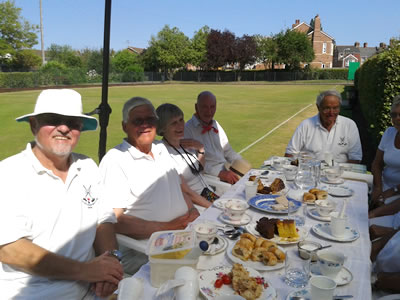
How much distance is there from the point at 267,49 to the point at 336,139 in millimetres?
65424

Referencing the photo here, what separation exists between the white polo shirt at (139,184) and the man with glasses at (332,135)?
251cm

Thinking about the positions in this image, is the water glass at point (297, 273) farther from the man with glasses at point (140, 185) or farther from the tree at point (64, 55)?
the tree at point (64, 55)

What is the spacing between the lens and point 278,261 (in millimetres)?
1810

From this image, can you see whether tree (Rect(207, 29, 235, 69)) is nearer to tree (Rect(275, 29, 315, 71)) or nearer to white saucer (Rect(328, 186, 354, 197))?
tree (Rect(275, 29, 315, 71))

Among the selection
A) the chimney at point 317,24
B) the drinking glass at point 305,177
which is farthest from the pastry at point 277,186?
the chimney at point 317,24

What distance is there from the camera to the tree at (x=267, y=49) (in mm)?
65262

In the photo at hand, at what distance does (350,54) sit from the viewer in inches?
3310

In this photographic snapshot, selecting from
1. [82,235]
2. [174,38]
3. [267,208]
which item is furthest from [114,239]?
[174,38]

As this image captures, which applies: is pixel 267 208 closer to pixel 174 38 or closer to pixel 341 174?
pixel 341 174

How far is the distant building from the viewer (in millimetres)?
83312

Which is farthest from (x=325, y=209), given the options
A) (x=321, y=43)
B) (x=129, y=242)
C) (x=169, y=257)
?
(x=321, y=43)

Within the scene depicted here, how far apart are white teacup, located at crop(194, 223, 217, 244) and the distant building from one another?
9116cm

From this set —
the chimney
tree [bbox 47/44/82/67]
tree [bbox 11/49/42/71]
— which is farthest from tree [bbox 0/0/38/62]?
the chimney

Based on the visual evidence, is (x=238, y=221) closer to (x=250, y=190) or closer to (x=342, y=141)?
(x=250, y=190)
